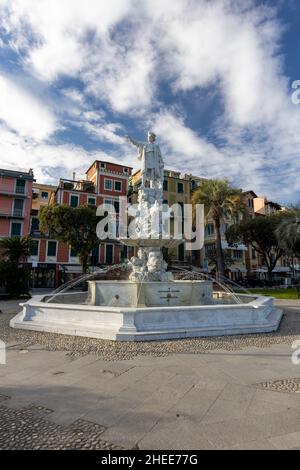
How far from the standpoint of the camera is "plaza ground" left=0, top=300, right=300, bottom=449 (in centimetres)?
315

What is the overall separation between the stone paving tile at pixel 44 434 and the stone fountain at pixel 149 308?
3.75 m

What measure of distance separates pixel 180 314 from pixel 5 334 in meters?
4.93

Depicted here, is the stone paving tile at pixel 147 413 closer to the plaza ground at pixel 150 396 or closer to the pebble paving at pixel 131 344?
the plaza ground at pixel 150 396

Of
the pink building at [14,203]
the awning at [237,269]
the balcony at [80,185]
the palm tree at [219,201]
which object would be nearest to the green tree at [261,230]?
the awning at [237,269]

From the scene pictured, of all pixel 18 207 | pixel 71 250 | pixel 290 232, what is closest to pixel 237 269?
pixel 290 232

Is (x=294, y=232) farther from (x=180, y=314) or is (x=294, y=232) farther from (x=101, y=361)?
(x=101, y=361)

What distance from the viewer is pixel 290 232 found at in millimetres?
27094

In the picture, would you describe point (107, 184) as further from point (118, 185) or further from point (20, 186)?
point (20, 186)

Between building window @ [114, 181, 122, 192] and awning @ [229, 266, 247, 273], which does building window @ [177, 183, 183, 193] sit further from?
awning @ [229, 266, 247, 273]

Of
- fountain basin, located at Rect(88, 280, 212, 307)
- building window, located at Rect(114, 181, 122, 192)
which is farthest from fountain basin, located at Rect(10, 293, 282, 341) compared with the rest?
building window, located at Rect(114, 181, 122, 192)

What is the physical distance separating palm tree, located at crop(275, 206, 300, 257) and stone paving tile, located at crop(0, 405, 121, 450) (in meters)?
26.9

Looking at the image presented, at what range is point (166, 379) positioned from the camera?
486 centimetres
